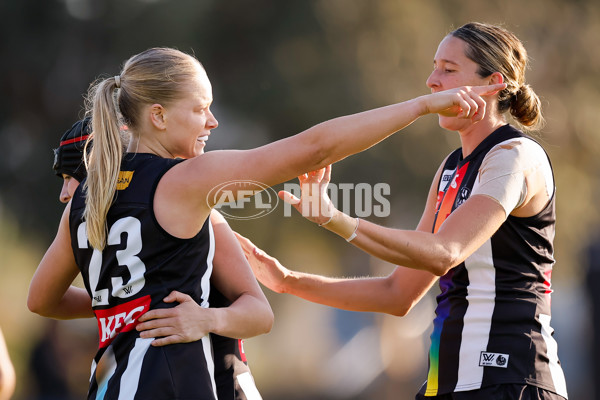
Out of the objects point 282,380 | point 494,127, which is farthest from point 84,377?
point 494,127

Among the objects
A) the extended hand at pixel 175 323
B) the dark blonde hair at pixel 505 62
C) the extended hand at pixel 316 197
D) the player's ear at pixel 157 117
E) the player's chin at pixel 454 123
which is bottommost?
the extended hand at pixel 175 323

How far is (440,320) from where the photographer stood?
3.42 metres

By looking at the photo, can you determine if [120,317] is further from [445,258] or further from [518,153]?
[518,153]

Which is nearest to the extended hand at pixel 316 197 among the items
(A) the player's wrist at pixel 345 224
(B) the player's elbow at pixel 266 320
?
(A) the player's wrist at pixel 345 224

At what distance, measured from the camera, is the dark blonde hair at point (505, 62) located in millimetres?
3600

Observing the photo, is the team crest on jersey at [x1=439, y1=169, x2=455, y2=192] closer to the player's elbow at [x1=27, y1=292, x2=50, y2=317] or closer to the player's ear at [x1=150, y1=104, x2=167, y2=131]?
the player's ear at [x1=150, y1=104, x2=167, y2=131]

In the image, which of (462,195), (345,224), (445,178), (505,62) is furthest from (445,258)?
(505,62)

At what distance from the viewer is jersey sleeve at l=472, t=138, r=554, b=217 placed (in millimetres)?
3076

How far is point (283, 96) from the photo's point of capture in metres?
9.81

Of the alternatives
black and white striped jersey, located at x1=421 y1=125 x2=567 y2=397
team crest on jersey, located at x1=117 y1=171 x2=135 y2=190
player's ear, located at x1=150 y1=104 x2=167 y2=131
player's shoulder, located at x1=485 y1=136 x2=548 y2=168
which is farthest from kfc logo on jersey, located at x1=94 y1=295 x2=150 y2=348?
player's shoulder, located at x1=485 y1=136 x2=548 y2=168

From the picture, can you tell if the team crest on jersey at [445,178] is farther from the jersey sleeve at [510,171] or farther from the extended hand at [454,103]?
the extended hand at [454,103]

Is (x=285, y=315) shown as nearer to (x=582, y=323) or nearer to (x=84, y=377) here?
(x=84, y=377)

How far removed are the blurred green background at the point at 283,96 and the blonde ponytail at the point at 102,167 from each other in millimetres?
6835

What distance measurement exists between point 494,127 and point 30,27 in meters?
7.48
